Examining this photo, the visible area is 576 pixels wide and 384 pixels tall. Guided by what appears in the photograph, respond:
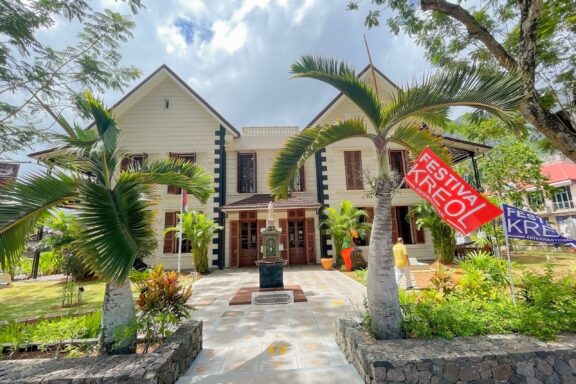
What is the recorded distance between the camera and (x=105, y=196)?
279 centimetres

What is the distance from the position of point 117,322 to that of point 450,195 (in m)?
4.26

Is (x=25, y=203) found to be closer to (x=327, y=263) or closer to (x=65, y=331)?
(x=65, y=331)

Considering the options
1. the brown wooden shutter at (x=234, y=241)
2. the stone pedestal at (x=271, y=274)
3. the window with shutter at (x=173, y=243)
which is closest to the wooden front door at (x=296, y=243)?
the brown wooden shutter at (x=234, y=241)

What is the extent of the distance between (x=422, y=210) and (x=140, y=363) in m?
11.6

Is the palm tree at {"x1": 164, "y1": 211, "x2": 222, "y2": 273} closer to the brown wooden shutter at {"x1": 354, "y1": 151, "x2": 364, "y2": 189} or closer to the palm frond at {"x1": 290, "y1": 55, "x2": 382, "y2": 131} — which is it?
the brown wooden shutter at {"x1": 354, "y1": 151, "x2": 364, "y2": 189}

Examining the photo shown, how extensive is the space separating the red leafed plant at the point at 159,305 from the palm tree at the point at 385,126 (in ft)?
6.35

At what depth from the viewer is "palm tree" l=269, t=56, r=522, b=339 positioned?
3.22m

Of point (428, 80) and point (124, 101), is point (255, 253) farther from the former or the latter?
point (428, 80)

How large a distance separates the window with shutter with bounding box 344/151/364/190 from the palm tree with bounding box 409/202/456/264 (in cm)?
317

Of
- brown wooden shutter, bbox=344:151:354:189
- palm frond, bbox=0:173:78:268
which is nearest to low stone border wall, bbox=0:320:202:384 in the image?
palm frond, bbox=0:173:78:268

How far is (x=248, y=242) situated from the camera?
12875 millimetres

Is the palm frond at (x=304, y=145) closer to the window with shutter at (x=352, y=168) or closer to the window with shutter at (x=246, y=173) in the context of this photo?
the window with shutter at (x=246, y=173)

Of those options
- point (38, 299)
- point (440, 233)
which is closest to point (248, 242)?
point (38, 299)

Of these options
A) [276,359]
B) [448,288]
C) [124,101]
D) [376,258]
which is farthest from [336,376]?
[124,101]
